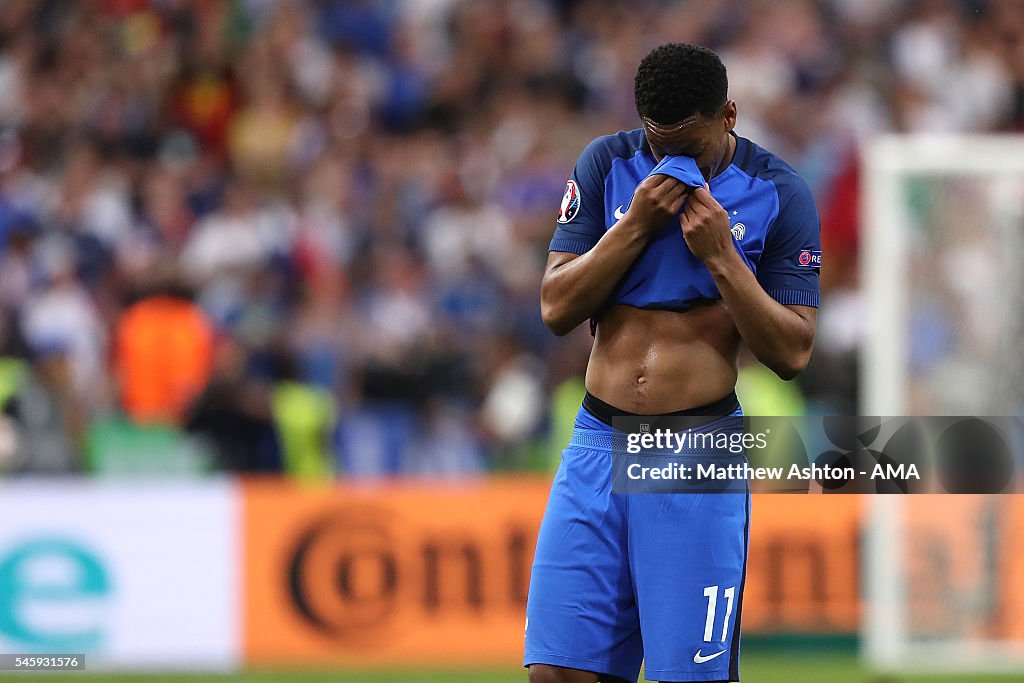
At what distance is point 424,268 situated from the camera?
460 inches

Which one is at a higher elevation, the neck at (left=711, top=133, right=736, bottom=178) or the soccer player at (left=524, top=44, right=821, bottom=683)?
the neck at (left=711, top=133, right=736, bottom=178)

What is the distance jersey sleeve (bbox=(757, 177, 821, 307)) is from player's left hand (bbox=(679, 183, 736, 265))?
0.23 meters

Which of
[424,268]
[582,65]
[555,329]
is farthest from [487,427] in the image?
[555,329]

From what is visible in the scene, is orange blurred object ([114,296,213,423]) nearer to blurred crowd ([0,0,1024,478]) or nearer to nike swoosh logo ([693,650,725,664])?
blurred crowd ([0,0,1024,478])

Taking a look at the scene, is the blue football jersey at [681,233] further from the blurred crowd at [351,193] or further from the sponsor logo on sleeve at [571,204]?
the blurred crowd at [351,193]

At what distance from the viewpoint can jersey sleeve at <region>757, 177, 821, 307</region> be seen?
4.04 metres

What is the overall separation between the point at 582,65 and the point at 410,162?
202 cm

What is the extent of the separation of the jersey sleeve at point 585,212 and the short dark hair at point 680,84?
31 cm

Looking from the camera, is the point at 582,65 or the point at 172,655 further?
the point at 582,65

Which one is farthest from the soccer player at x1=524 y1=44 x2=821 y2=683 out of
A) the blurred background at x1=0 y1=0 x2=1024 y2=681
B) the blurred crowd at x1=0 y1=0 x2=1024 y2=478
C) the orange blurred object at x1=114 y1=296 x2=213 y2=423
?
the orange blurred object at x1=114 y1=296 x2=213 y2=423

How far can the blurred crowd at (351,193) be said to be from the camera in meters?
10.5

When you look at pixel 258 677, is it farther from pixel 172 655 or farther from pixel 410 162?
pixel 410 162

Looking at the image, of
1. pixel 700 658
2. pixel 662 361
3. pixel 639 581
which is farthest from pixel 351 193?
pixel 700 658

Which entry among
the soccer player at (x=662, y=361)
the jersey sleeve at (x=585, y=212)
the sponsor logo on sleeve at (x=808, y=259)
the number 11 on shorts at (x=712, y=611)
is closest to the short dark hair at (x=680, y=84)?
the soccer player at (x=662, y=361)
